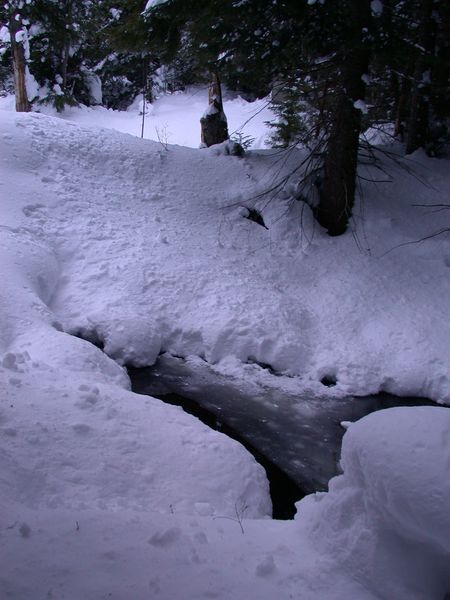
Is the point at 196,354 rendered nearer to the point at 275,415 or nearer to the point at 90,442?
the point at 275,415

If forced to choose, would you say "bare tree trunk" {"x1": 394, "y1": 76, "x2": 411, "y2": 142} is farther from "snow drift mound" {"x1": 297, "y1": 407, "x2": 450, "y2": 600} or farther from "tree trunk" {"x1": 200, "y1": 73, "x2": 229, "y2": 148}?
"snow drift mound" {"x1": 297, "y1": 407, "x2": 450, "y2": 600}

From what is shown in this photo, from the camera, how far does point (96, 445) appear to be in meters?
4.21

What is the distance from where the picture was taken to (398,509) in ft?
8.18

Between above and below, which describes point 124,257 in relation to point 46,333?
above

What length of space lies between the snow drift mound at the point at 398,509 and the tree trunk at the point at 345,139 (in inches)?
259

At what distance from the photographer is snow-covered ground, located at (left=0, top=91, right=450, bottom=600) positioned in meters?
2.56

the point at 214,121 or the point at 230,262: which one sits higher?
the point at 214,121

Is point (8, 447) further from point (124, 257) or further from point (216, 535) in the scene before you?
point (124, 257)

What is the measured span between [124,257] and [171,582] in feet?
21.5

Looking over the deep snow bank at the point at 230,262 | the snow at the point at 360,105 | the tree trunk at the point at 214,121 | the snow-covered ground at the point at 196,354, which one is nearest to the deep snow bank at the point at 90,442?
the snow-covered ground at the point at 196,354

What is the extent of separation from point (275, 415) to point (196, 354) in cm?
177

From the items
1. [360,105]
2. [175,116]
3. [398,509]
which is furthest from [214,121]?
[175,116]

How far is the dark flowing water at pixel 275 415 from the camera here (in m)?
5.18

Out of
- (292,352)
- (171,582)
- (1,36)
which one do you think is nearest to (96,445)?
(171,582)
